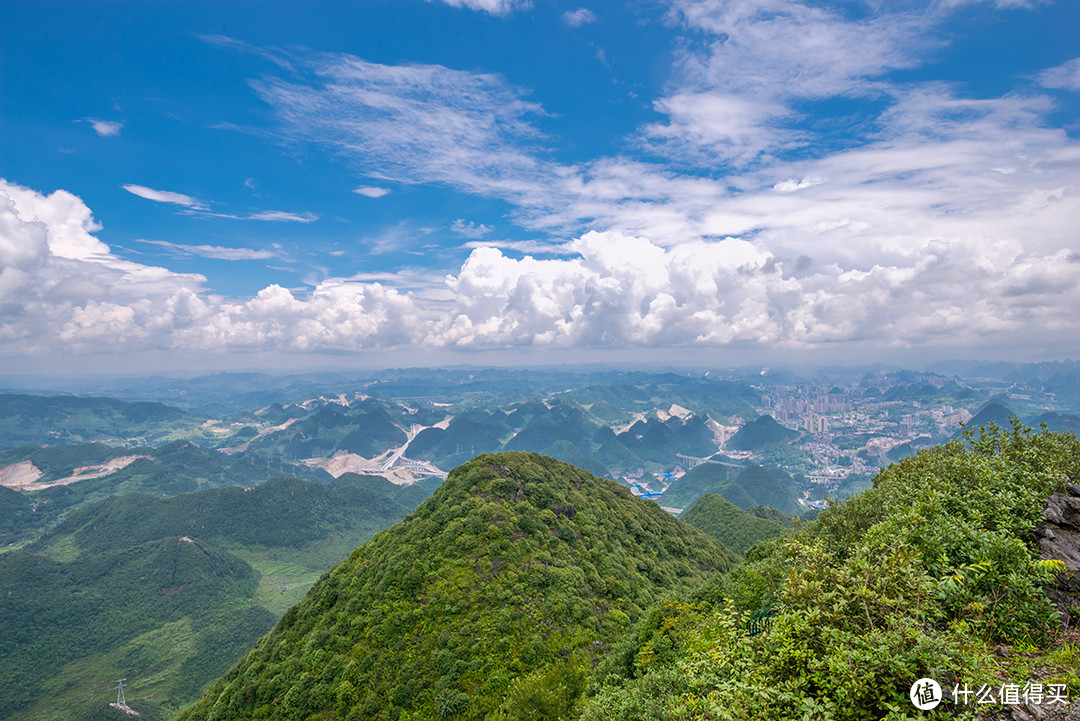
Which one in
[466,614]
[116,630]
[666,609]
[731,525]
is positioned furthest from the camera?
[116,630]

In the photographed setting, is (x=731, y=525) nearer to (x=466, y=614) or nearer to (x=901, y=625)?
(x=466, y=614)

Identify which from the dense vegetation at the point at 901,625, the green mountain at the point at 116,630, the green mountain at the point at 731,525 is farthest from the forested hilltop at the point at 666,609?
the green mountain at the point at 116,630

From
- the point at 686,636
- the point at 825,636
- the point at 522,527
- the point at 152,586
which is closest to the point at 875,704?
the point at 825,636

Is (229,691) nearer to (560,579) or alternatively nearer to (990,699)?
(560,579)

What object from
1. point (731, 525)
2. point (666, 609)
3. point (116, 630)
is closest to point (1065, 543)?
point (666, 609)

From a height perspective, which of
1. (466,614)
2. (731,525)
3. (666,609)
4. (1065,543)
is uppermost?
(1065,543)

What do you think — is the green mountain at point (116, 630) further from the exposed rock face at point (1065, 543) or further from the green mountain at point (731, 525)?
the exposed rock face at point (1065, 543)

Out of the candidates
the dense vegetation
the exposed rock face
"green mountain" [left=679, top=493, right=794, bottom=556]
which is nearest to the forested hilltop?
the dense vegetation
